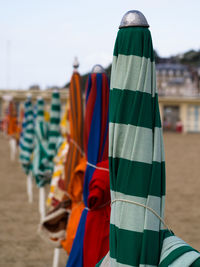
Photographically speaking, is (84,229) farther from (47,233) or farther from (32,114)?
(32,114)

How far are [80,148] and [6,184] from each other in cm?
667

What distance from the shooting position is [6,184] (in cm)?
934

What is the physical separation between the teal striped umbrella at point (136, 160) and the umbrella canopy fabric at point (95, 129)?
3.28ft

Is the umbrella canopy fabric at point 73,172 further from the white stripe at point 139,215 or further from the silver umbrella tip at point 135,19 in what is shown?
the silver umbrella tip at point 135,19

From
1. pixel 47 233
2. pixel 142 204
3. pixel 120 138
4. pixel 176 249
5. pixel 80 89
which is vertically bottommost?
pixel 47 233

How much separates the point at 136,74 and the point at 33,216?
18.2 ft

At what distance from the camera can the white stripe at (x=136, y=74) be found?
1386 mm

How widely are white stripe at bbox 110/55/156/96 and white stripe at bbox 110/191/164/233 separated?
0.40m

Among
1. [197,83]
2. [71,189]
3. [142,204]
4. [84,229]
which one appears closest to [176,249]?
[142,204]

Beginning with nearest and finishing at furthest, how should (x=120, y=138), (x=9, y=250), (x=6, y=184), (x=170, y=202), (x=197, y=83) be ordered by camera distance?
(x=120, y=138)
(x=9, y=250)
(x=170, y=202)
(x=6, y=184)
(x=197, y=83)

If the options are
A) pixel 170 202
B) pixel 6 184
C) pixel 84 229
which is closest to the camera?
pixel 84 229

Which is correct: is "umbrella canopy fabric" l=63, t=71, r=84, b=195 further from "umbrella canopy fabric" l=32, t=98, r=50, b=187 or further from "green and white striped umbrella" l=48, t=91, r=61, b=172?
"umbrella canopy fabric" l=32, t=98, r=50, b=187

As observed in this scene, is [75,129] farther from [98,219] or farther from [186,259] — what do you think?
[186,259]

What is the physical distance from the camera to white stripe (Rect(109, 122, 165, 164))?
53.7 inches
